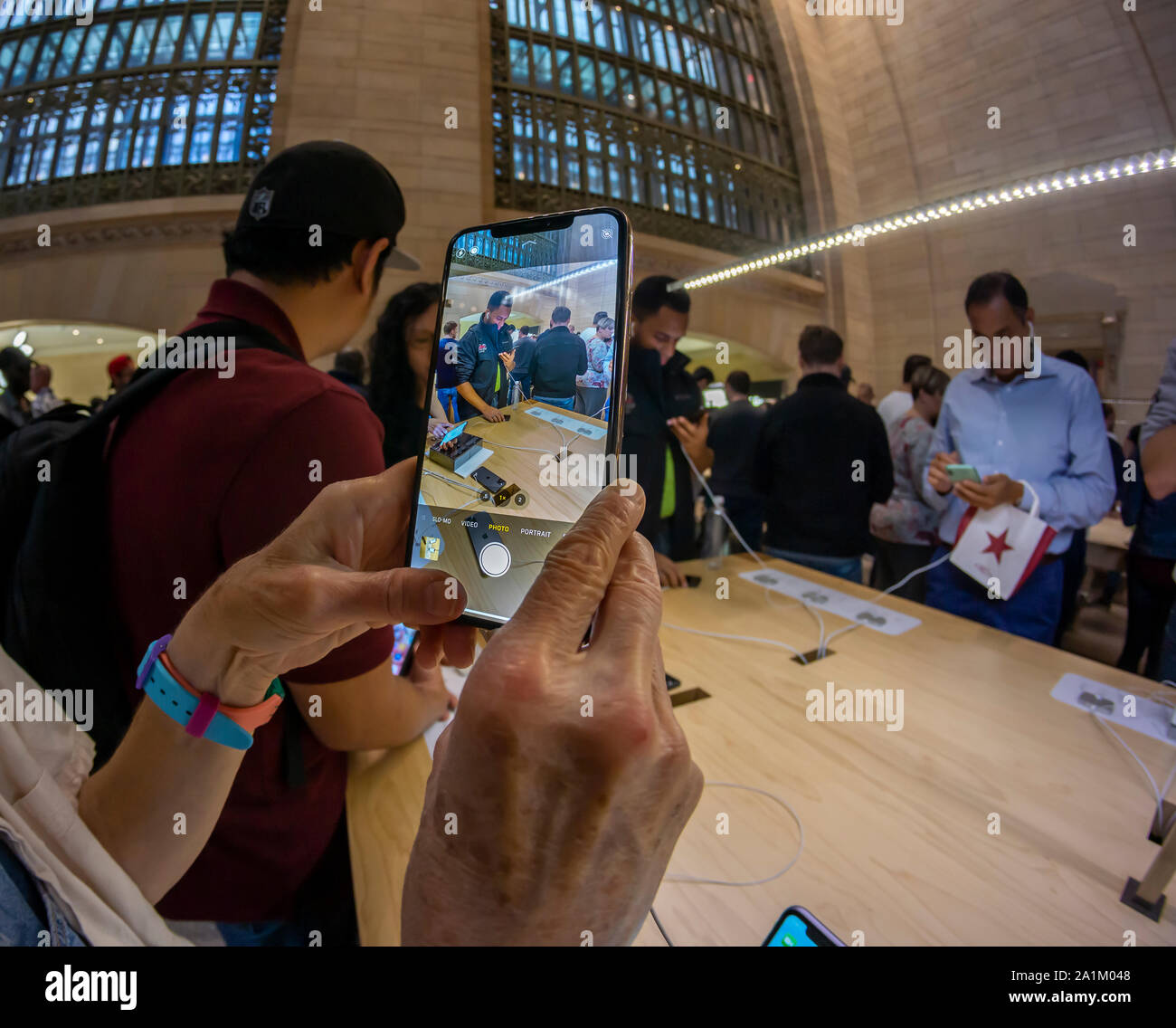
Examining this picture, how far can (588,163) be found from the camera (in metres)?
1.61

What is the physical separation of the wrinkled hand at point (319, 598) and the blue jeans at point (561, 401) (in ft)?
0.37

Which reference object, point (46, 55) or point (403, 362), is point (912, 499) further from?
point (46, 55)

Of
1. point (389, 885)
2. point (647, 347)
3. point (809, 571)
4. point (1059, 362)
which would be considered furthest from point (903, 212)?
point (389, 885)

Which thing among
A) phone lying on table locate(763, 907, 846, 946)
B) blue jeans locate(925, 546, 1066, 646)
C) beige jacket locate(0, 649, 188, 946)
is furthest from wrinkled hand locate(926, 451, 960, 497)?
beige jacket locate(0, 649, 188, 946)

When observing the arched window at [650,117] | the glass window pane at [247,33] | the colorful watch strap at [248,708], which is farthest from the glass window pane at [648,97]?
the colorful watch strap at [248,708]

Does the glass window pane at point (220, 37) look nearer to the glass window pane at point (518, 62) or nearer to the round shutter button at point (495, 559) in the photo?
the glass window pane at point (518, 62)

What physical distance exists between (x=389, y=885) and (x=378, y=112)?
2166 mm

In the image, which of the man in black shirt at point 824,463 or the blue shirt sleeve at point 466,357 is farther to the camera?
the man in black shirt at point 824,463

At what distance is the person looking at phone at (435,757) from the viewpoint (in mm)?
197

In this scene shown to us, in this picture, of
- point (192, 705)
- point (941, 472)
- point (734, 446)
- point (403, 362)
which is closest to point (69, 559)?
point (192, 705)

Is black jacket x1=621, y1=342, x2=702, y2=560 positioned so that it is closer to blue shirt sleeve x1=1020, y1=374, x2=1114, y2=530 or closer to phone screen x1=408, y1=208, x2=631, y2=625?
phone screen x1=408, y1=208, x2=631, y2=625

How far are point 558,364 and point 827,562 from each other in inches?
62.1

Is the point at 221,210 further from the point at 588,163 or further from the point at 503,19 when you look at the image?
the point at 588,163

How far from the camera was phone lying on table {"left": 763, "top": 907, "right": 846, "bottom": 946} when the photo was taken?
0.38 m
